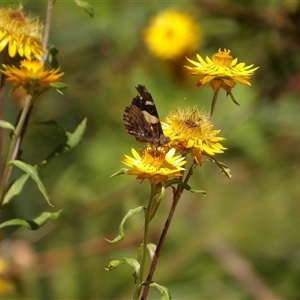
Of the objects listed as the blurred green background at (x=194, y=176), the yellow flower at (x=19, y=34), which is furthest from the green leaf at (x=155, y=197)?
the blurred green background at (x=194, y=176)

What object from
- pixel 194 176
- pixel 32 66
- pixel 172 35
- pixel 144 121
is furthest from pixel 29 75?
pixel 172 35

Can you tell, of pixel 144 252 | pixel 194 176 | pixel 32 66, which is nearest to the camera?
pixel 144 252

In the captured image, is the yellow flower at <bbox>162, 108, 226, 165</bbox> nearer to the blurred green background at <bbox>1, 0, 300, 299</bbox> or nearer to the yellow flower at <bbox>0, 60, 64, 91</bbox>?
the yellow flower at <bbox>0, 60, 64, 91</bbox>

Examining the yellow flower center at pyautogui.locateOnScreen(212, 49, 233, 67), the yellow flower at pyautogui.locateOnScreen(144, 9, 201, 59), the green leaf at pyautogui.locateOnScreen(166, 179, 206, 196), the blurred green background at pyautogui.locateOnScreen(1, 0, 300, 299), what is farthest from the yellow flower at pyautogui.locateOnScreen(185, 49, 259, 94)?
the yellow flower at pyautogui.locateOnScreen(144, 9, 201, 59)

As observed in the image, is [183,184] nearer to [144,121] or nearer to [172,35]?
[144,121]

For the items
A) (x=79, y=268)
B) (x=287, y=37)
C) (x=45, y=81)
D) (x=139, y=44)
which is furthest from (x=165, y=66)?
(x=45, y=81)

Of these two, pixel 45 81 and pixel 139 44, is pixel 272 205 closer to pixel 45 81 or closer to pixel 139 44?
pixel 139 44
